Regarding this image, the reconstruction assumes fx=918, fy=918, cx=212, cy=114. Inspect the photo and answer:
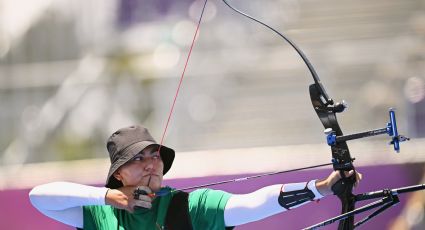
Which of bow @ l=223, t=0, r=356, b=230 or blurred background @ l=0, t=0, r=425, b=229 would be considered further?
blurred background @ l=0, t=0, r=425, b=229

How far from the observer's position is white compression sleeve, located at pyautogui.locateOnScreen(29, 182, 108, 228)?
2.55m

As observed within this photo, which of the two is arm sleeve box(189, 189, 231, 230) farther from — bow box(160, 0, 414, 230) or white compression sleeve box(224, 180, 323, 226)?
bow box(160, 0, 414, 230)

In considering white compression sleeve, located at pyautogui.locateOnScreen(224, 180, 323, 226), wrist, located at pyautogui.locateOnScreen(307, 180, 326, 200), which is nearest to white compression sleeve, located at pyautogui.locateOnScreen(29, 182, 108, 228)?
white compression sleeve, located at pyautogui.locateOnScreen(224, 180, 323, 226)

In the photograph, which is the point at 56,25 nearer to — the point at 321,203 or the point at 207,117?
the point at 207,117

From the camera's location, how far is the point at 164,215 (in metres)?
2.51

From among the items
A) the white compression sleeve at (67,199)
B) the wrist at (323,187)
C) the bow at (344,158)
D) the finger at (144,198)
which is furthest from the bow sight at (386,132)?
the white compression sleeve at (67,199)

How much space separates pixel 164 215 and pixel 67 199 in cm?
30

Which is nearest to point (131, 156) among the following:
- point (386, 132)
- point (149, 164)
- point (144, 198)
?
point (149, 164)

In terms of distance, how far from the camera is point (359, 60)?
425cm

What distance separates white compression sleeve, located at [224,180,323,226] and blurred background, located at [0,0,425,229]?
5.06 feet

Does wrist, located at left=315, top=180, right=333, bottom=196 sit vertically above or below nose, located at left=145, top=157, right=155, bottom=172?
below

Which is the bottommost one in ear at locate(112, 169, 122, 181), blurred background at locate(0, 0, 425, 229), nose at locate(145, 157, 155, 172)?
ear at locate(112, 169, 122, 181)

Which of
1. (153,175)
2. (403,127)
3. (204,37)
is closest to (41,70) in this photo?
(204,37)

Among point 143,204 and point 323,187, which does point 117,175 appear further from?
point 323,187
